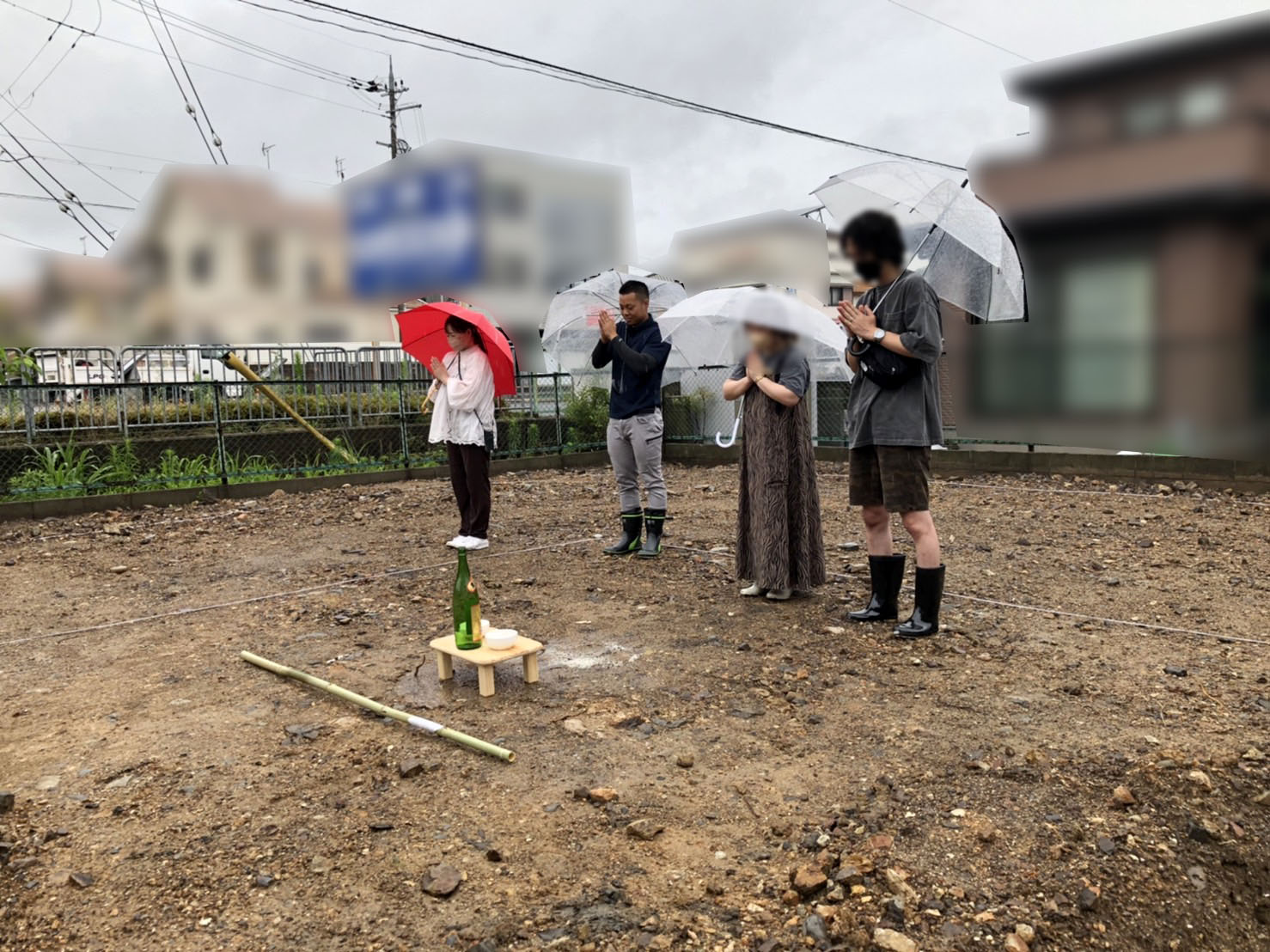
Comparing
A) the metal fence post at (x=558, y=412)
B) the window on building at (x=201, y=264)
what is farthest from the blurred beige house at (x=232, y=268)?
the metal fence post at (x=558, y=412)

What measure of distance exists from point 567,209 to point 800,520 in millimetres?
6843

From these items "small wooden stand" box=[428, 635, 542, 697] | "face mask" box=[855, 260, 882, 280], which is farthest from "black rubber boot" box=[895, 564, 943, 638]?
"small wooden stand" box=[428, 635, 542, 697]

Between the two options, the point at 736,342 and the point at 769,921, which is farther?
the point at 736,342

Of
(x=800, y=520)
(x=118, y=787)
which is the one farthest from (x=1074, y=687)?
(x=118, y=787)

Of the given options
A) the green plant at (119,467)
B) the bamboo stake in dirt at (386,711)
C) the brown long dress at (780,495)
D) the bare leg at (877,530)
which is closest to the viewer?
the bamboo stake in dirt at (386,711)

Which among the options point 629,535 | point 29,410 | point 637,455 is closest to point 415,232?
point 637,455

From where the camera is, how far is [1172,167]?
3738 mm

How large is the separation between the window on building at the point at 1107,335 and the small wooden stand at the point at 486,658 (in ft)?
11.1

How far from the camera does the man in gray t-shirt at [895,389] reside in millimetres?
3906

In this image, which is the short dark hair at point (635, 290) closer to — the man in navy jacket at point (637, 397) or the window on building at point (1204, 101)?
the man in navy jacket at point (637, 397)

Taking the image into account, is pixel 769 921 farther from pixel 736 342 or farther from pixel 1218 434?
pixel 1218 434

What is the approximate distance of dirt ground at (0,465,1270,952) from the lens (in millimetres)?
2141

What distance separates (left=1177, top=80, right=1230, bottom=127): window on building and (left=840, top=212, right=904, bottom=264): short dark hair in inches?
43.7

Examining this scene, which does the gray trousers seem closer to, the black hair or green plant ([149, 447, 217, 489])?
the black hair
